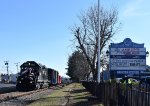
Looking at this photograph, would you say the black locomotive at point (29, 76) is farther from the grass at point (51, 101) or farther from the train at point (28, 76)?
the grass at point (51, 101)

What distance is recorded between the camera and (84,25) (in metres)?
59.4

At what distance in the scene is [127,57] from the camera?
82.4ft

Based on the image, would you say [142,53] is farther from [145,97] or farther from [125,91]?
[145,97]

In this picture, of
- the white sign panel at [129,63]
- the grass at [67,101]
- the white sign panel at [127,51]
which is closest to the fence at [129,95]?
the white sign panel at [127,51]

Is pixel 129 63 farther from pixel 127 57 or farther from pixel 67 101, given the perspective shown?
pixel 67 101

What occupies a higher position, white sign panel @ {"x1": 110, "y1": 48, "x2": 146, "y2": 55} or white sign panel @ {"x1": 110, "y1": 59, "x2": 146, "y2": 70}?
white sign panel @ {"x1": 110, "y1": 48, "x2": 146, "y2": 55}

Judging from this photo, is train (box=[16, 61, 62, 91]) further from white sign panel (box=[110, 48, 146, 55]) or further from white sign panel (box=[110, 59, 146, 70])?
A: white sign panel (box=[110, 48, 146, 55])

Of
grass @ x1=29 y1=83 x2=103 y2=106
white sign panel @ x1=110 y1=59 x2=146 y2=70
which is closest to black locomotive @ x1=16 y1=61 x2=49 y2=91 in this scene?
grass @ x1=29 y1=83 x2=103 y2=106

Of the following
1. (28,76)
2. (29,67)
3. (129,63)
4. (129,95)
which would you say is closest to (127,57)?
(129,63)

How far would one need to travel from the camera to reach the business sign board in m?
24.7

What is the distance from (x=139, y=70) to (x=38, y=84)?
135 ft

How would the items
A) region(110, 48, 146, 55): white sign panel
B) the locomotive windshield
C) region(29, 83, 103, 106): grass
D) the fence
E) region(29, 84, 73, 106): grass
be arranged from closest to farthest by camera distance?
the fence
region(110, 48, 146, 55): white sign panel
region(29, 83, 103, 106): grass
region(29, 84, 73, 106): grass
the locomotive windshield

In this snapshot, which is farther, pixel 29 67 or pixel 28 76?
pixel 29 67

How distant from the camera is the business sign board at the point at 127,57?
2467 cm
